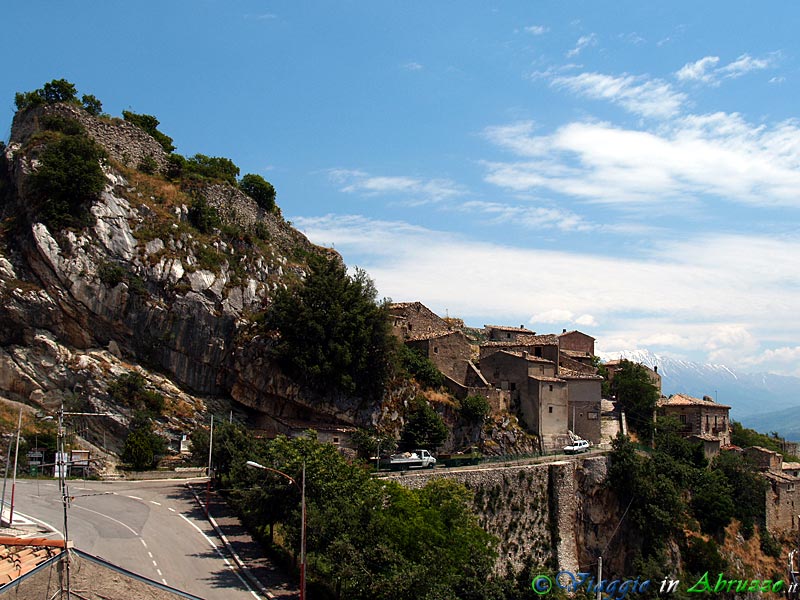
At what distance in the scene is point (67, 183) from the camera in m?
53.0

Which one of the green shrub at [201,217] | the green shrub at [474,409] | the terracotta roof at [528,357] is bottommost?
the green shrub at [474,409]

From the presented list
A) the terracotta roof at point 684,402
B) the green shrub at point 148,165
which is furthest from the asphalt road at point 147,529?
the terracotta roof at point 684,402

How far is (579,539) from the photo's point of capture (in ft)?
165

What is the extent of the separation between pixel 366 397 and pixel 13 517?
25.8 m

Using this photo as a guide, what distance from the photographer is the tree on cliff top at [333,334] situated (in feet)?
175

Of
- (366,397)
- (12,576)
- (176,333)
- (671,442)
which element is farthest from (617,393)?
(12,576)

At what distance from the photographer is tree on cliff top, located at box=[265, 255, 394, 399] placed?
53375 mm

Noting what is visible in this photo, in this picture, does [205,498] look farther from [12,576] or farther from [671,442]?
[671,442]

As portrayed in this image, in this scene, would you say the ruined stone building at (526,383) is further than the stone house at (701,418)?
No

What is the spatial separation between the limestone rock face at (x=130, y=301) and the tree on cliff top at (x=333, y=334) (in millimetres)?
1587

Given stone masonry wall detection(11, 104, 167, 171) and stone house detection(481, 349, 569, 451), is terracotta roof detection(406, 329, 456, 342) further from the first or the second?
stone masonry wall detection(11, 104, 167, 171)

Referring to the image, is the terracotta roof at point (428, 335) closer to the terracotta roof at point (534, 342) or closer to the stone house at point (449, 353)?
the stone house at point (449, 353)

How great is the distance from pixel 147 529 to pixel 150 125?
48.1m

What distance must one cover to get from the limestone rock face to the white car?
14.5 meters
